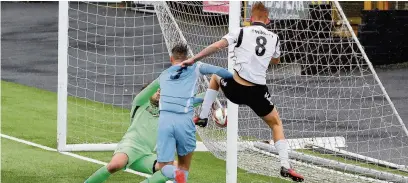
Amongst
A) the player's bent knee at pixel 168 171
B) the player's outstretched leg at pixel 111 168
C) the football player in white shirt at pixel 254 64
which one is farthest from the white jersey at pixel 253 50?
the player's outstretched leg at pixel 111 168

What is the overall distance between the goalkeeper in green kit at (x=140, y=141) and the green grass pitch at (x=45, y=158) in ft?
5.28

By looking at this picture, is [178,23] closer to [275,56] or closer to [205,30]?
[205,30]

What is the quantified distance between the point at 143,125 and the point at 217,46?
1690 mm

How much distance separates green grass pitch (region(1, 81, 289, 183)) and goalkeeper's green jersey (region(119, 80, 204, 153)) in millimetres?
1602

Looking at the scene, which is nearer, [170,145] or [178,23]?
[170,145]

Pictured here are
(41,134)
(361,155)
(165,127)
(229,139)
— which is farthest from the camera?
(41,134)

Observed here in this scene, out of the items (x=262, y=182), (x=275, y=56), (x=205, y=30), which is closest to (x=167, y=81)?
(x=275, y=56)

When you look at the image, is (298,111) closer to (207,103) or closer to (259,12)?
(207,103)

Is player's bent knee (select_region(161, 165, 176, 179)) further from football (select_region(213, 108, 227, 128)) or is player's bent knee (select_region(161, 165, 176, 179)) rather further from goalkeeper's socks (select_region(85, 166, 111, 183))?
football (select_region(213, 108, 227, 128))

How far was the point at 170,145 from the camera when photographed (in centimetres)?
1145

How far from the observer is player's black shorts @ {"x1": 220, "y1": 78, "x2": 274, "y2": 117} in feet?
38.8

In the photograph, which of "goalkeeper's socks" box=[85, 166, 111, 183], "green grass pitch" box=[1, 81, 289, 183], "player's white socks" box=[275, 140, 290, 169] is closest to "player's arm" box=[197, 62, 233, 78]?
"player's white socks" box=[275, 140, 290, 169]

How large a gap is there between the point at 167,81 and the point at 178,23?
4.43 metres

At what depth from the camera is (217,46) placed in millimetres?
11258
